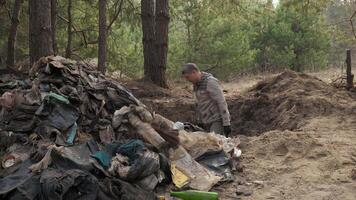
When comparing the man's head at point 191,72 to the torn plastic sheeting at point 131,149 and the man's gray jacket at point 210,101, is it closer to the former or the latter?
the man's gray jacket at point 210,101

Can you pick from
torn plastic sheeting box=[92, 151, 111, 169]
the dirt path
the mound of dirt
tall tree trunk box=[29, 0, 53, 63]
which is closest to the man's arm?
the dirt path

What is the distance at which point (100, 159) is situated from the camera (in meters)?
5.66

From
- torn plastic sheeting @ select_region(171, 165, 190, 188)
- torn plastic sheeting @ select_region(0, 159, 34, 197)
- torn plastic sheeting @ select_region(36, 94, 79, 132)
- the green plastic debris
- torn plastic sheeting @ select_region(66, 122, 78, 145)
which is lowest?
the green plastic debris

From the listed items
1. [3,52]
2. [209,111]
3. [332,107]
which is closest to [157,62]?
[332,107]

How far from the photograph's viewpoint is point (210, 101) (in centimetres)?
767

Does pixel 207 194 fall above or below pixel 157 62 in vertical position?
below

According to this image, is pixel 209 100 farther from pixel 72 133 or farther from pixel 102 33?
pixel 102 33

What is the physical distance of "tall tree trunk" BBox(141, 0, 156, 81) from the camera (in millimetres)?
13719

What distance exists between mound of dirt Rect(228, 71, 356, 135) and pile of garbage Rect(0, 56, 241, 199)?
3397mm

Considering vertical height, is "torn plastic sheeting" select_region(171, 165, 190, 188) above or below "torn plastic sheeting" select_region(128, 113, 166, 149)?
below

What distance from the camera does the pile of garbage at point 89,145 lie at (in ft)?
17.1

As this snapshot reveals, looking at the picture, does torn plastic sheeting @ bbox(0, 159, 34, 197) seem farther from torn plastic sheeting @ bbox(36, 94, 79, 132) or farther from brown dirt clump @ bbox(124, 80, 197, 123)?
brown dirt clump @ bbox(124, 80, 197, 123)

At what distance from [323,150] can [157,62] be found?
711 cm

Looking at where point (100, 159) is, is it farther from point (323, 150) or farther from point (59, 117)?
point (323, 150)
